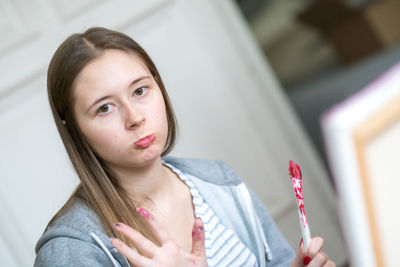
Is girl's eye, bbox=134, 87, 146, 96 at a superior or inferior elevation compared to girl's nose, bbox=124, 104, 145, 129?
superior

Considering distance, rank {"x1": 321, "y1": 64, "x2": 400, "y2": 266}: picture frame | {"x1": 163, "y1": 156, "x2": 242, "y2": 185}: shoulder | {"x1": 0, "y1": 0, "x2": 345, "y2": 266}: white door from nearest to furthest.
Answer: {"x1": 321, "y1": 64, "x2": 400, "y2": 266}: picture frame < {"x1": 163, "y1": 156, "x2": 242, "y2": 185}: shoulder < {"x1": 0, "y1": 0, "x2": 345, "y2": 266}: white door

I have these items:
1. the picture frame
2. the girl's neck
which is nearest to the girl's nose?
the girl's neck

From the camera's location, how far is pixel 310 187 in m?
1.96

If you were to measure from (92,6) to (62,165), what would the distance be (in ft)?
1.59

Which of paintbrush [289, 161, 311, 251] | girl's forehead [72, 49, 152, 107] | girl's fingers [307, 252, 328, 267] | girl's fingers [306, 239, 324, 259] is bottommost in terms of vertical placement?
girl's fingers [307, 252, 328, 267]

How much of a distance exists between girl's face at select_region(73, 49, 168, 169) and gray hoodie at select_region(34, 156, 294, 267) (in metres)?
0.11

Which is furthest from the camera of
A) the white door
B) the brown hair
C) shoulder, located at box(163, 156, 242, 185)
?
the white door

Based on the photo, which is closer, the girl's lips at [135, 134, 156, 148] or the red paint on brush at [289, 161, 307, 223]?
the red paint on brush at [289, 161, 307, 223]

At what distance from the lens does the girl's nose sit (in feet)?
2.56

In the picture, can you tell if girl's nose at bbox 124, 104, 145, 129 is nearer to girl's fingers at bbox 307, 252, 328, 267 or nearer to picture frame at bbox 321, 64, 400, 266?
girl's fingers at bbox 307, 252, 328, 267

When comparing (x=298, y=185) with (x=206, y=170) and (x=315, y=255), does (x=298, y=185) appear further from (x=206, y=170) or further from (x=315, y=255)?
(x=206, y=170)

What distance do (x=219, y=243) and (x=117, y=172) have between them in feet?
0.68

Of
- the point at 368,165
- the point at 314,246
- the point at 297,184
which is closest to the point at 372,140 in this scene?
the point at 368,165

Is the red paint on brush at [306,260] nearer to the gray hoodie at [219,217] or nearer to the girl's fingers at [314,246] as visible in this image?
the girl's fingers at [314,246]
